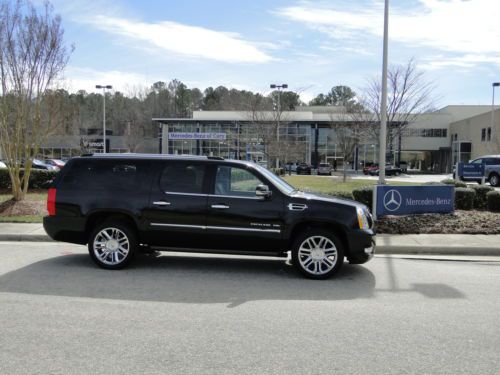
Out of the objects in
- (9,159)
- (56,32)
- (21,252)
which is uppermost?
(56,32)

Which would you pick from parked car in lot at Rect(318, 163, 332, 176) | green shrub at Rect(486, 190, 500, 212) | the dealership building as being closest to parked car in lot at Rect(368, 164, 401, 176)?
parked car in lot at Rect(318, 163, 332, 176)

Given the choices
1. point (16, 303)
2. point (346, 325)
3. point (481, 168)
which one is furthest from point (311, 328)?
point (481, 168)

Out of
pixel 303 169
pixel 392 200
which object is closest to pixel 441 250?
pixel 392 200

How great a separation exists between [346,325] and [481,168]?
1906 cm

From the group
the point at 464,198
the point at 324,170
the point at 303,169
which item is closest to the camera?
the point at 464,198

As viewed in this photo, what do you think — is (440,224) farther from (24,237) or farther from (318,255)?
(24,237)

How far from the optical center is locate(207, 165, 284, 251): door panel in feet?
23.1

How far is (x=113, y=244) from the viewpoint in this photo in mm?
7414

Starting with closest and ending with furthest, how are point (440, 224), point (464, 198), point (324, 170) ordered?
1. point (440, 224)
2. point (464, 198)
3. point (324, 170)

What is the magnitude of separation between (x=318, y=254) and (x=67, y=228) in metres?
3.93

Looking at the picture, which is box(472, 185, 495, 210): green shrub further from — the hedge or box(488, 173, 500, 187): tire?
box(488, 173, 500, 187): tire

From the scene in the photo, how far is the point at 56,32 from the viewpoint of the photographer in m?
13.9

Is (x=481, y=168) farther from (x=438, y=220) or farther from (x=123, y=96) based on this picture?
(x=123, y=96)

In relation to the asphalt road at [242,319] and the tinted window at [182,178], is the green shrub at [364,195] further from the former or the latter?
the tinted window at [182,178]
